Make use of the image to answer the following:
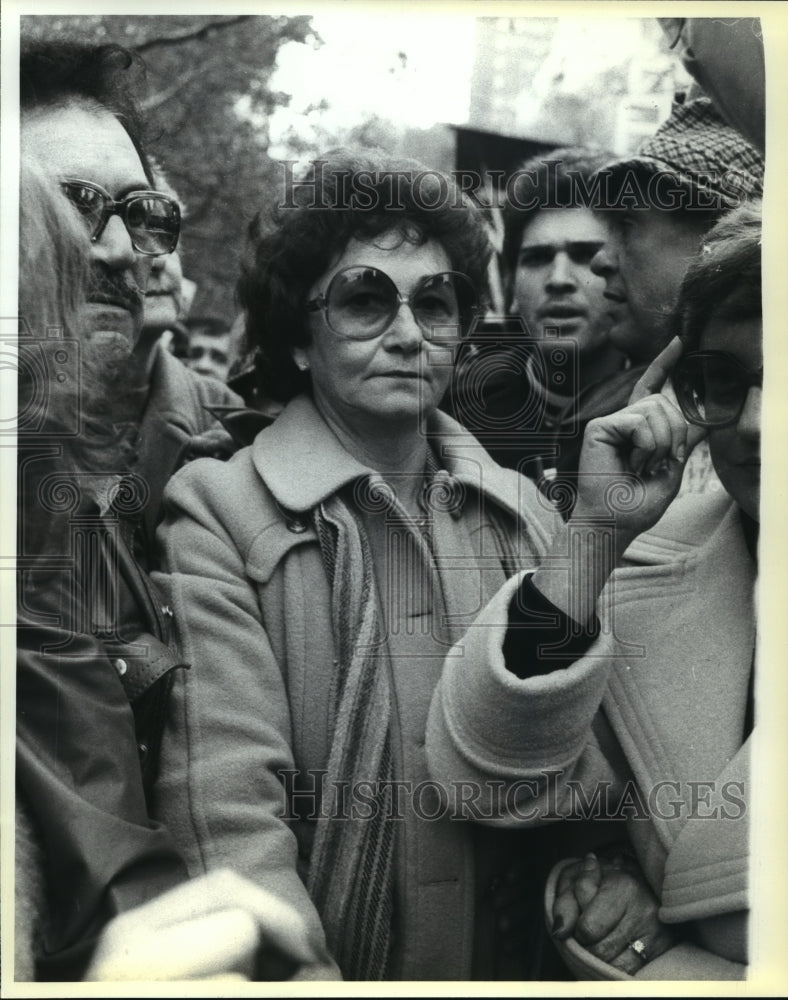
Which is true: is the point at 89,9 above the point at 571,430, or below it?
above

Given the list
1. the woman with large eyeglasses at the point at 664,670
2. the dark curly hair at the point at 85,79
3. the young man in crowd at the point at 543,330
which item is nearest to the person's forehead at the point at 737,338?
the woman with large eyeglasses at the point at 664,670

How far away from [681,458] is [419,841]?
114cm

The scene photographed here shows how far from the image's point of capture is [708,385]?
331cm

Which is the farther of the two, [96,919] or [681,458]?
[681,458]

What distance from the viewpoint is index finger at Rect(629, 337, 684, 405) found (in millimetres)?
3320

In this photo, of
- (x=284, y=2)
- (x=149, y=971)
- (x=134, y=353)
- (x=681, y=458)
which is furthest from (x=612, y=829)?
(x=284, y=2)

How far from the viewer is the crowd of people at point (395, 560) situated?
124 inches

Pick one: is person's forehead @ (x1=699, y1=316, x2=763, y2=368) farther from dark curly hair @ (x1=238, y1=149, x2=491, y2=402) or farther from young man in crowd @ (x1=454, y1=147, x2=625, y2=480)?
dark curly hair @ (x1=238, y1=149, x2=491, y2=402)

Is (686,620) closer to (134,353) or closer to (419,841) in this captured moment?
(419,841)

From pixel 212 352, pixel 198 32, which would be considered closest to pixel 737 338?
pixel 212 352

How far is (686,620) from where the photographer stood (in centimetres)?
331

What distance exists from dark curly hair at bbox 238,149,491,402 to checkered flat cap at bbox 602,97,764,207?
48cm

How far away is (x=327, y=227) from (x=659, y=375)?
2.97 feet

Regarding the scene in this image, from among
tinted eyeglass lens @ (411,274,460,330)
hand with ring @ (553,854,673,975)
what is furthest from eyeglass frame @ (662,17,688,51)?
hand with ring @ (553,854,673,975)
